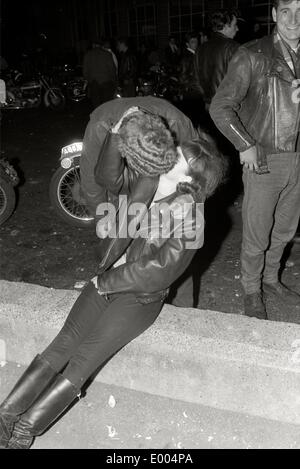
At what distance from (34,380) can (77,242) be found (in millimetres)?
2648

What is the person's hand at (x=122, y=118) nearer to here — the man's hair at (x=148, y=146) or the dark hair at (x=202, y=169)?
Result: the man's hair at (x=148, y=146)

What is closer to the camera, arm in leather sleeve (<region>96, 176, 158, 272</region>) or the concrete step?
the concrete step

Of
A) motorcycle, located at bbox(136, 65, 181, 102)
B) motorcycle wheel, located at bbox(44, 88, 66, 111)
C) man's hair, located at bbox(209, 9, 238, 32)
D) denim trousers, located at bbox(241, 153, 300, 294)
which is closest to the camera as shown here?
denim trousers, located at bbox(241, 153, 300, 294)

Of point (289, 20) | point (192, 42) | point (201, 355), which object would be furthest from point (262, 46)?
point (192, 42)

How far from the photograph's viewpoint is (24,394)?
2.63m

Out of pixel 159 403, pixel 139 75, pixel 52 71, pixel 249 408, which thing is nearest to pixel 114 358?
pixel 159 403

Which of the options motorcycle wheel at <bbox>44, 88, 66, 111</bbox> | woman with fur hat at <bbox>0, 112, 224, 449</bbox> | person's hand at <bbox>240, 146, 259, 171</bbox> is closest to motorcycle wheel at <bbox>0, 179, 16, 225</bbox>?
woman with fur hat at <bbox>0, 112, 224, 449</bbox>

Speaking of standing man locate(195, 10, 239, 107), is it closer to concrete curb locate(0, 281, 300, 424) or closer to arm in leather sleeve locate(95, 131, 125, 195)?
arm in leather sleeve locate(95, 131, 125, 195)

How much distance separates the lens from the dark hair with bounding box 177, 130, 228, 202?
9.11 feet

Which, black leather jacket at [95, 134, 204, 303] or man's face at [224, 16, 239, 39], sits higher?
man's face at [224, 16, 239, 39]

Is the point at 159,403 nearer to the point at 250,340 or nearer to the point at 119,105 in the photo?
the point at 250,340

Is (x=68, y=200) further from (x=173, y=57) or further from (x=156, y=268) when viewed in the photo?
(x=173, y=57)

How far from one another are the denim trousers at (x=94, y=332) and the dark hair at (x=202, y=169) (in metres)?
0.65

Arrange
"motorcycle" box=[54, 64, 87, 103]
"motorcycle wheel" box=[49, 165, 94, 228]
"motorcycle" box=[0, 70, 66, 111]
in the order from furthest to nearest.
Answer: "motorcycle" box=[54, 64, 87, 103]
"motorcycle" box=[0, 70, 66, 111]
"motorcycle wheel" box=[49, 165, 94, 228]
